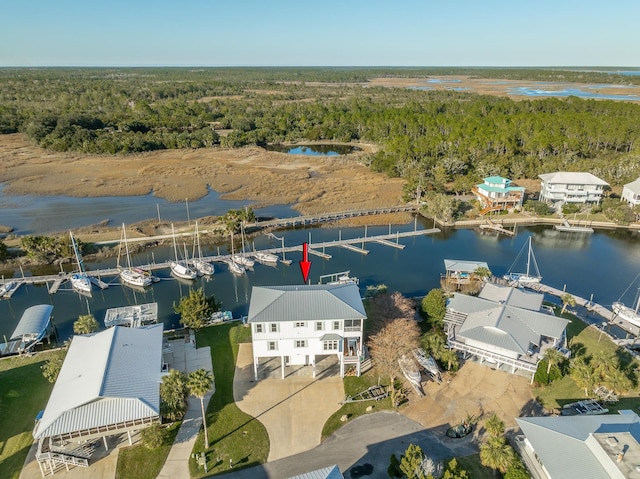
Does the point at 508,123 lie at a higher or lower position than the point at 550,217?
higher

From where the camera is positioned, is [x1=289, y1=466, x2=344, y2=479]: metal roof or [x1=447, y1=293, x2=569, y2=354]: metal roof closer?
[x1=289, y1=466, x2=344, y2=479]: metal roof

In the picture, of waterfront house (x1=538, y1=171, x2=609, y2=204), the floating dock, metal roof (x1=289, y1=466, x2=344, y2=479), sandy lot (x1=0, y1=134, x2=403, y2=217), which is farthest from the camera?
sandy lot (x1=0, y1=134, x2=403, y2=217)

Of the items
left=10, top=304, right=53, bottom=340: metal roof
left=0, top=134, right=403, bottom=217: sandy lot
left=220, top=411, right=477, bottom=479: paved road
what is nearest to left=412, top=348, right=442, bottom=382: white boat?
left=220, top=411, right=477, bottom=479: paved road

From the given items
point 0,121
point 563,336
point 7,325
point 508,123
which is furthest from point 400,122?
point 0,121

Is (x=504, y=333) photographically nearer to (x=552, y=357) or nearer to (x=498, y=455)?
(x=552, y=357)

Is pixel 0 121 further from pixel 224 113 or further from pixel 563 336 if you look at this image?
pixel 563 336

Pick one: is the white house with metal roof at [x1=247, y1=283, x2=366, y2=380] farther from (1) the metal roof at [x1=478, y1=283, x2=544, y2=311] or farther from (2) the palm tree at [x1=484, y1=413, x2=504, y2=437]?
(1) the metal roof at [x1=478, y1=283, x2=544, y2=311]
